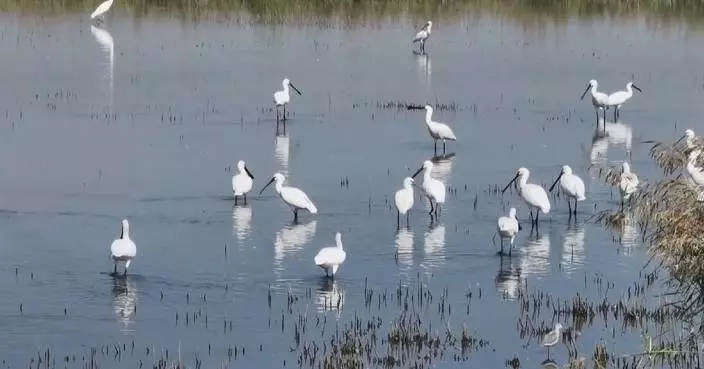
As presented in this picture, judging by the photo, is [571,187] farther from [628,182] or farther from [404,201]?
[404,201]

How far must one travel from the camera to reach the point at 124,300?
492 inches

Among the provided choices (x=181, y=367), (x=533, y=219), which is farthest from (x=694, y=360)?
(x=533, y=219)

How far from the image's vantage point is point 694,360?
10234mm

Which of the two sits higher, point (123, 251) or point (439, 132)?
point (123, 251)

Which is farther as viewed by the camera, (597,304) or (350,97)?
(350,97)

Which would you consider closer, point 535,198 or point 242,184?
point 535,198

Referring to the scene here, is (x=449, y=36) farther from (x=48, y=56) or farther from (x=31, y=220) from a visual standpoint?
(x=31, y=220)

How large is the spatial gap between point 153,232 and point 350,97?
11238 millimetres

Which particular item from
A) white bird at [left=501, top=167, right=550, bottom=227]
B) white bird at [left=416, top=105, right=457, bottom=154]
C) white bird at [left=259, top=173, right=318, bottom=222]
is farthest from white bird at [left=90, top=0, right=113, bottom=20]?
white bird at [left=501, top=167, right=550, bottom=227]

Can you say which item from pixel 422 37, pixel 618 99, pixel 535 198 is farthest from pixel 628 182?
pixel 422 37

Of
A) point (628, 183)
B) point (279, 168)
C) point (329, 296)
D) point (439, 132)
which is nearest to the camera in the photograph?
point (329, 296)

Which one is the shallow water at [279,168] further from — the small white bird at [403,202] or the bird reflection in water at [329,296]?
the small white bird at [403,202]

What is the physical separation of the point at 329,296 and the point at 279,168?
6727mm

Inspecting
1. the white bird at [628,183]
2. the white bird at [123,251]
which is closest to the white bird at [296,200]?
the white bird at [123,251]
